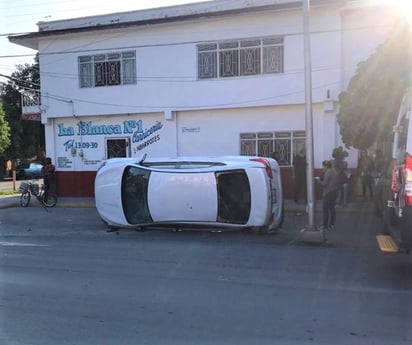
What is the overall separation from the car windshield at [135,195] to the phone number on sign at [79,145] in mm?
9816

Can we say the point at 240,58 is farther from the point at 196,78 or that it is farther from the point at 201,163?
Result: the point at 201,163

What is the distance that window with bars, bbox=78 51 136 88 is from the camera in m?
20.5

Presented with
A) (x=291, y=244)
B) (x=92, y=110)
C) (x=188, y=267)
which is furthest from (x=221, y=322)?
(x=92, y=110)

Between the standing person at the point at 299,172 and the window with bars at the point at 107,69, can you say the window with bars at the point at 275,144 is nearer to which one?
the standing person at the point at 299,172

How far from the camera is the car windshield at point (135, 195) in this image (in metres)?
11.8

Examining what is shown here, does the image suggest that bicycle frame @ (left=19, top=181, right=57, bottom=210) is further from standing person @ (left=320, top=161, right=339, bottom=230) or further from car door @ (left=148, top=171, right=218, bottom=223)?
standing person @ (left=320, top=161, right=339, bottom=230)

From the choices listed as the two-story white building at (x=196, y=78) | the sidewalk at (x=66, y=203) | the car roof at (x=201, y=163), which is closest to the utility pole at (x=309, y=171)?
the car roof at (x=201, y=163)

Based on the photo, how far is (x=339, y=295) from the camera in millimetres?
6109

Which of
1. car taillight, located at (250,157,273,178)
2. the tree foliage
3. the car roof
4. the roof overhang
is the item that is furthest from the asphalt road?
the tree foliage

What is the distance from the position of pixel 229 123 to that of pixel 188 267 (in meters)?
12.0

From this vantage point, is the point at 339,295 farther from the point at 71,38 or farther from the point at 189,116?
the point at 71,38

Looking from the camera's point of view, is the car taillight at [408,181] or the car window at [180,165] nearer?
the car taillight at [408,181]

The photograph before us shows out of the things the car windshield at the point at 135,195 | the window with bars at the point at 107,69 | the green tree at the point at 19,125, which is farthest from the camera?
the green tree at the point at 19,125

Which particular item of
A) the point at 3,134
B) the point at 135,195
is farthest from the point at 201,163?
the point at 3,134
